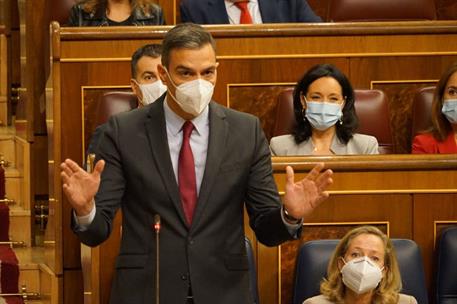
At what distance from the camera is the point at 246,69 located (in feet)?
7.36

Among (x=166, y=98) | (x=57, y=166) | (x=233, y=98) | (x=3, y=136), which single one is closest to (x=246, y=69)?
(x=233, y=98)

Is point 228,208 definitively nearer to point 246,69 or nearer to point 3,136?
point 246,69

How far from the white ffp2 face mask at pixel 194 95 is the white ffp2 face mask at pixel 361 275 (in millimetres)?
473

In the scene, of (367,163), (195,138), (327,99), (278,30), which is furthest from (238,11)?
(195,138)

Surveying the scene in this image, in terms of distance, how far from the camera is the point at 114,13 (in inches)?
93.7

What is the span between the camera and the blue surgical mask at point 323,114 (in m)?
2.08

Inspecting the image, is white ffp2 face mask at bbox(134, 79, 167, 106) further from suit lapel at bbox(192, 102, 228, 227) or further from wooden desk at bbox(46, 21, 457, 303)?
suit lapel at bbox(192, 102, 228, 227)

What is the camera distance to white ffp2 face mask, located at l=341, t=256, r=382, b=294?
1.63 meters

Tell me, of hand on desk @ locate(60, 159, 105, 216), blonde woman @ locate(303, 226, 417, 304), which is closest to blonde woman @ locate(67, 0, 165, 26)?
blonde woman @ locate(303, 226, 417, 304)

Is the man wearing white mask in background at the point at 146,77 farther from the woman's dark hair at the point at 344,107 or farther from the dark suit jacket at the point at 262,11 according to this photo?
the dark suit jacket at the point at 262,11

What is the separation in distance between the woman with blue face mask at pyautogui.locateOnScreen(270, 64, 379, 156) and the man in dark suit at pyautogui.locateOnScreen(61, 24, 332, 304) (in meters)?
0.80

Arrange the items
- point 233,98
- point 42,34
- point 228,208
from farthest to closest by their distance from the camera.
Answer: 1. point 42,34
2. point 233,98
3. point 228,208

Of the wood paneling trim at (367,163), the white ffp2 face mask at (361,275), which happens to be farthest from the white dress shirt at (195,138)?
the wood paneling trim at (367,163)

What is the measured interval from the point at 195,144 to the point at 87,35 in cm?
94
